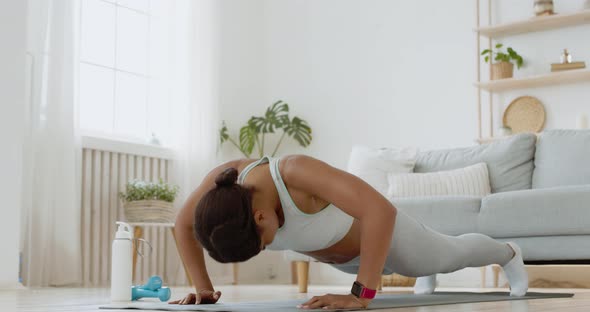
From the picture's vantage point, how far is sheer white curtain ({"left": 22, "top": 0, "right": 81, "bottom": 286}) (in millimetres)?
4719

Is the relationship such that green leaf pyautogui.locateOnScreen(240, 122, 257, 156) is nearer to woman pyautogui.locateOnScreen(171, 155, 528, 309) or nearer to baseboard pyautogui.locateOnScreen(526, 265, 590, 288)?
baseboard pyautogui.locateOnScreen(526, 265, 590, 288)

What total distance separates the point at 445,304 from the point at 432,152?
269 centimetres

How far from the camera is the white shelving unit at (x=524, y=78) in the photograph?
522cm

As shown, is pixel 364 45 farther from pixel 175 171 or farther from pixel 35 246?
pixel 35 246

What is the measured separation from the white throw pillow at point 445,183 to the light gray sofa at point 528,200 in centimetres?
13

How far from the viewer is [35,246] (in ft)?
15.5

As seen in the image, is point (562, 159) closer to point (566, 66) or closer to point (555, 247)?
point (555, 247)

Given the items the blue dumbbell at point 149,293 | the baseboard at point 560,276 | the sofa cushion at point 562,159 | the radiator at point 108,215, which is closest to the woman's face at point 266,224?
the blue dumbbell at point 149,293

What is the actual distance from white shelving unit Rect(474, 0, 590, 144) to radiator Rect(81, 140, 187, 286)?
2.30m

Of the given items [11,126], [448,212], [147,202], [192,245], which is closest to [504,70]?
[448,212]

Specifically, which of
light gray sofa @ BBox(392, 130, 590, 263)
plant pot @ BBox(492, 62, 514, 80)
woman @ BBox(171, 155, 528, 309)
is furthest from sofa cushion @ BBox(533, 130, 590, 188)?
woman @ BBox(171, 155, 528, 309)

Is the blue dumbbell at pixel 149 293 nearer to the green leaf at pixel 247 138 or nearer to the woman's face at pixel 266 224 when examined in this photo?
the woman's face at pixel 266 224

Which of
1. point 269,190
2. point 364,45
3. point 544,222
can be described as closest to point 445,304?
point 269,190

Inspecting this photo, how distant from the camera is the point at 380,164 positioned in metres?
Answer: 4.90
